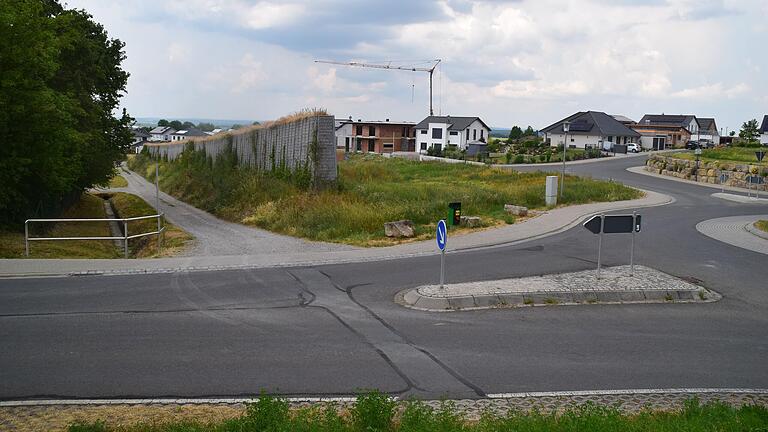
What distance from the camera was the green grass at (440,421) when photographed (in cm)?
580

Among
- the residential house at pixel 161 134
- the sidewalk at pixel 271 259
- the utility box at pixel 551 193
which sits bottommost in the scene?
the sidewalk at pixel 271 259

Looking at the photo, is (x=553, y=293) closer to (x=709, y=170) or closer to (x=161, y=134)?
(x=709, y=170)

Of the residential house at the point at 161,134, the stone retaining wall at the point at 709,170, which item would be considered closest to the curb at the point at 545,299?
the stone retaining wall at the point at 709,170

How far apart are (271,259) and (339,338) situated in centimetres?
682

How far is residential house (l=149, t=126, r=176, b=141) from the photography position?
167 metres

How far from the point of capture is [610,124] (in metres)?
96.3

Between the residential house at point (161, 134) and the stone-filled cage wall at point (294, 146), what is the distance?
140 metres

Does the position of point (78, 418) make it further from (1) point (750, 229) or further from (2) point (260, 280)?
(1) point (750, 229)

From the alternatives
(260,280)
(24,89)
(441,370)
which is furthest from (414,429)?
(24,89)

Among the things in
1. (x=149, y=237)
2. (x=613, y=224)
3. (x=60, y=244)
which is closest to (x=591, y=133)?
(x=149, y=237)

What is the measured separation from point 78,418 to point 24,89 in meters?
16.1

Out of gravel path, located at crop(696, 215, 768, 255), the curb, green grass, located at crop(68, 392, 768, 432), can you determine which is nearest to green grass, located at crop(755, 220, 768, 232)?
gravel path, located at crop(696, 215, 768, 255)

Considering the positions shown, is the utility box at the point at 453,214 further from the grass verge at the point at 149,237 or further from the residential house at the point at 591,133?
the residential house at the point at 591,133

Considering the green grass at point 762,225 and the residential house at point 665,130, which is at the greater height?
the residential house at point 665,130
